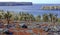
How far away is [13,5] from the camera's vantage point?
344 cm

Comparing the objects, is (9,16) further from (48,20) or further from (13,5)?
(48,20)

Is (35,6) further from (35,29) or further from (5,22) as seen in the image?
(5,22)

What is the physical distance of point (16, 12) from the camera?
135 inches

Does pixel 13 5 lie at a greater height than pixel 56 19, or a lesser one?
greater

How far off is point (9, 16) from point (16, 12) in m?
0.17

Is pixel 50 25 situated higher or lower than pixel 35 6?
lower

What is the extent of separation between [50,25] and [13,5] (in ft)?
2.82

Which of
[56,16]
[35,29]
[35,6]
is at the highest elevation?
[35,6]

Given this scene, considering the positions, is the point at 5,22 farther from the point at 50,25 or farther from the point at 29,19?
the point at 50,25

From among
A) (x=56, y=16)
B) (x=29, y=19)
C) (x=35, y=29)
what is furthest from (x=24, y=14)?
(x=56, y=16)

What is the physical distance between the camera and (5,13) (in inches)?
136

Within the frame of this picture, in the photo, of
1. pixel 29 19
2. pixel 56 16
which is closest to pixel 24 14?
pixel 29 19

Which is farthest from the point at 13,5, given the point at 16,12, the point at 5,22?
the point at 5,22

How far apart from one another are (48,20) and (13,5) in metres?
0.78
